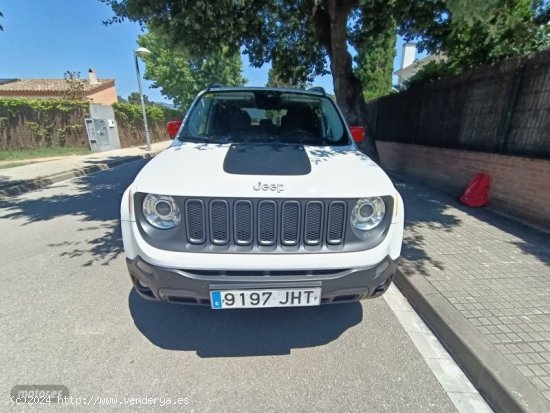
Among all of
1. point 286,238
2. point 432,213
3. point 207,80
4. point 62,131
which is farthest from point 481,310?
point 207,80

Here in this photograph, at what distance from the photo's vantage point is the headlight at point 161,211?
6.36 ft

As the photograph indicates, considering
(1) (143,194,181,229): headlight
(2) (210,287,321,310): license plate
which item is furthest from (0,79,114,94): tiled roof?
(2) (210,287,321,310): license plate

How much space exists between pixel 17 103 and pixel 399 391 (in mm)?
19392

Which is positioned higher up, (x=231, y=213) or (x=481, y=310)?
(x=231, y=213)

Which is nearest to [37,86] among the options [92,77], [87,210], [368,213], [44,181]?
[92,77]

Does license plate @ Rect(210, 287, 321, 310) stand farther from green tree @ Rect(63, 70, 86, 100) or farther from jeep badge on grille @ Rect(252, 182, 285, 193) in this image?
green tree @ Rect(63, 70, 86, 100)

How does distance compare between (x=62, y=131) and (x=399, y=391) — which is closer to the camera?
(x=399, y=391)

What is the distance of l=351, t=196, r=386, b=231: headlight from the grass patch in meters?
16.5

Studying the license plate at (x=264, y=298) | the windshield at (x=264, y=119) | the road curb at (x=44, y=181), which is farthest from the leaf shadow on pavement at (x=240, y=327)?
the road curb at (x=44, y=181)

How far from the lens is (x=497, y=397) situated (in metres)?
1.84

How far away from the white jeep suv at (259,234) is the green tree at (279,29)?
2.63 metres

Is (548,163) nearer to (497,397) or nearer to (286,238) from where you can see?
(497,397)

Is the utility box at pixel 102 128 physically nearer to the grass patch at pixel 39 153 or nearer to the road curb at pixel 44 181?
the grass patch at pixel 39 153

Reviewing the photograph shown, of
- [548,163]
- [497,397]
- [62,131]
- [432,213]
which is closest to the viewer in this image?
[497,397]
